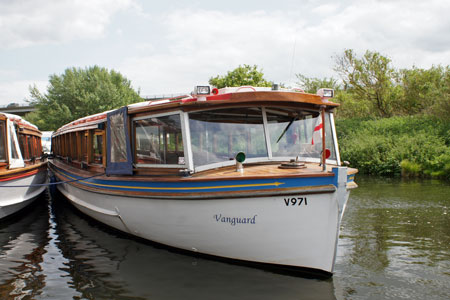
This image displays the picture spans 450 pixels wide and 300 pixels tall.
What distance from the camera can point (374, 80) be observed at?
1192 inches

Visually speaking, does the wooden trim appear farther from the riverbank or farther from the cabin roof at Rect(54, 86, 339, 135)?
the riverbank

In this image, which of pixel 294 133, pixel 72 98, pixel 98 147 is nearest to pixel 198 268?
pixel 294 133

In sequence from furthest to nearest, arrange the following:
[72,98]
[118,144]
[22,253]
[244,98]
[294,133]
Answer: [72,98], [118,144], [22,253], [294,133], [244,98]

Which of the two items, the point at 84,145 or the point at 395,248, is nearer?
the point at 395,248

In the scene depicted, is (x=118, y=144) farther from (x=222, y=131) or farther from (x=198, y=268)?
(x=198, y=268)

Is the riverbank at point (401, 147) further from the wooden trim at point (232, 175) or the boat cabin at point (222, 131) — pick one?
the wooden trim at point (232, 175)

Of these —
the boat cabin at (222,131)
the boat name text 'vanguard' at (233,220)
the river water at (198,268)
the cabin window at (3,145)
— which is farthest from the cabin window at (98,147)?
the boat name text 'vanguard' at (233,220)

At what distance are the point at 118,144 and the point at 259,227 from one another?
371cm

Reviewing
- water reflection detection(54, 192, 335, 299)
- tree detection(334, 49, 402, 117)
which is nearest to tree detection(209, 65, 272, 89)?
tree detection(334, 49, 402, 117)

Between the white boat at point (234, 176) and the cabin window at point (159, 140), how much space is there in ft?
0.06

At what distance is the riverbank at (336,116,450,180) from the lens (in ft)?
64.2

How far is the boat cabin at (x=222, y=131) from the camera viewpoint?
6395 millimetres

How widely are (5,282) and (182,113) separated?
3.97m

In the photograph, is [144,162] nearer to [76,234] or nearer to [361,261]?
[76,234]
